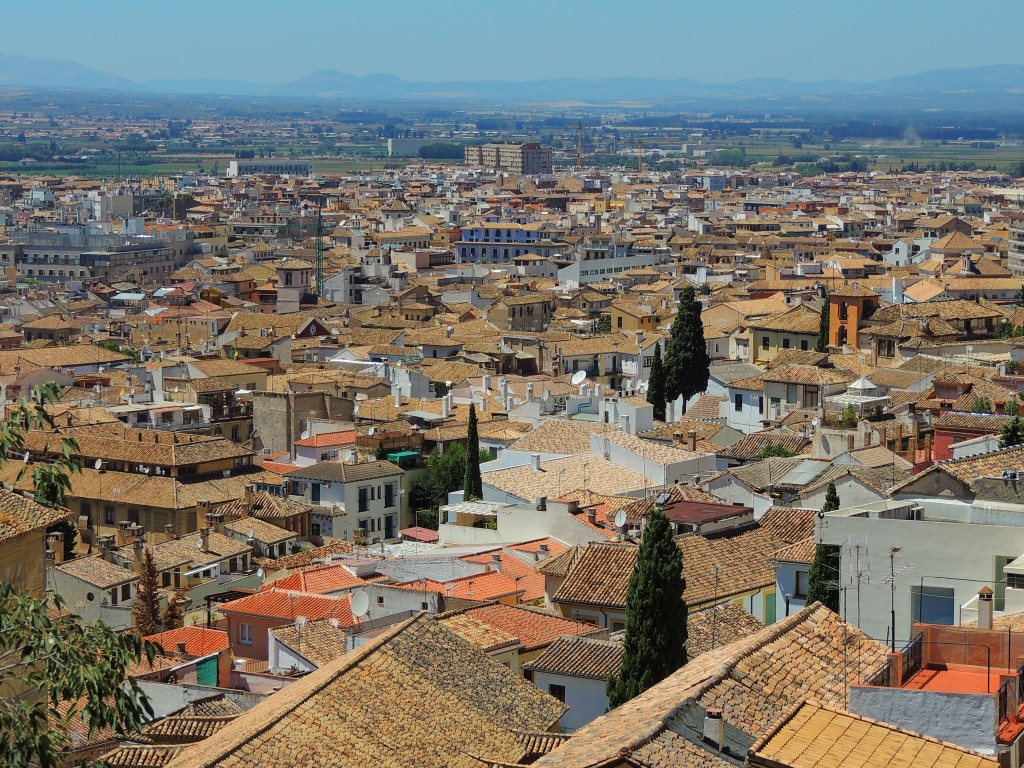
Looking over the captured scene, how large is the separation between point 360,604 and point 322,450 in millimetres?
18962

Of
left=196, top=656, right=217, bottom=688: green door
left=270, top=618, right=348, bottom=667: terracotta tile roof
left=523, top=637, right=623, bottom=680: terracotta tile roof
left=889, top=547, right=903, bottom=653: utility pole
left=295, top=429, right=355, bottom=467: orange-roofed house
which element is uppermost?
left=889, top=547, right=903, bottom=653: utility pole

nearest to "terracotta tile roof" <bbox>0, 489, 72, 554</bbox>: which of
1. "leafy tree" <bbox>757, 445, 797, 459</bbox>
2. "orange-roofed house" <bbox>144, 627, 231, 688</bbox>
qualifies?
"orange-roofed house" <bbox>144, 627, 231, 688</bbox>

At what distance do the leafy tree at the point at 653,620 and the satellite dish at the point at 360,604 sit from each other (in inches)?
126

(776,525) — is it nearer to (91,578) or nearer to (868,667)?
(91,578)

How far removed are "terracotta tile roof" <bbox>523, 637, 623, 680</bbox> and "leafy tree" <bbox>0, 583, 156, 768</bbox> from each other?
7.84 meters

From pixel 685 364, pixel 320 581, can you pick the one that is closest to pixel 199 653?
pixel 320 581

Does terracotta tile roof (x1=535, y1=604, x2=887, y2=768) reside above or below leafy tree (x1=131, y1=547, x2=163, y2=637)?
above

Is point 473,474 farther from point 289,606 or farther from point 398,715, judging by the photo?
point 398,715

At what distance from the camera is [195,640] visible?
21188mm

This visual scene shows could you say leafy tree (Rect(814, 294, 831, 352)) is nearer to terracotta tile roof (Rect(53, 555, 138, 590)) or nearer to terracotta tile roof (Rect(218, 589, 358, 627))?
terracotta tile roof (Rect(53, 555, 138, 590))

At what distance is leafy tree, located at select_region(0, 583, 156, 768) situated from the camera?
26.7 ft

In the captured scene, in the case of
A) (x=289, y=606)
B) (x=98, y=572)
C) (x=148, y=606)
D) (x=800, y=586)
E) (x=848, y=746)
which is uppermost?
(x=848, y=746)

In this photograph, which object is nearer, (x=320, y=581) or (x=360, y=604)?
(x=360, y=604)

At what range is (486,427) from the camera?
39250mm
